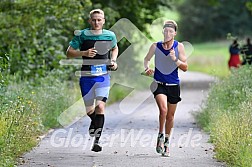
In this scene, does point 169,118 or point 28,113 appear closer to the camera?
point 169,118

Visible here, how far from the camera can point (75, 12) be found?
20641 mm

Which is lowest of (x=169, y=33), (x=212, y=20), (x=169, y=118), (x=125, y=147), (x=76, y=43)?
(x=212, y=20)

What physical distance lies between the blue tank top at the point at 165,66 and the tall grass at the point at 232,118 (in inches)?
42.7

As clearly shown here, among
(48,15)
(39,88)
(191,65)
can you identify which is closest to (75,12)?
(48,15)

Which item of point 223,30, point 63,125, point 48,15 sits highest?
point 48,15

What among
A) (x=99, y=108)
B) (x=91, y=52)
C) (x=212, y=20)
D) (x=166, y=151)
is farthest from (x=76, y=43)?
(x=212, y=20)

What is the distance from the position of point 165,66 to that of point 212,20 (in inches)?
2959

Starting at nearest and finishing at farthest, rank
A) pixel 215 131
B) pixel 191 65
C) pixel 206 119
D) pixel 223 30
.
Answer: pixel 215 131
pixel 206 119
pixel 191 65
pixel 223 30

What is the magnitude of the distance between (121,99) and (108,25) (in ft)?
7.79

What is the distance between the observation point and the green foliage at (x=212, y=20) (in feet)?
266

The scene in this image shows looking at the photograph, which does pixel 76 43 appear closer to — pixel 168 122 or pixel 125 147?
pixel 168 122

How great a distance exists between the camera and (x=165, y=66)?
459 inches

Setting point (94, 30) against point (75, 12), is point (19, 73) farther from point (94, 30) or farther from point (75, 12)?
point (94, 30)

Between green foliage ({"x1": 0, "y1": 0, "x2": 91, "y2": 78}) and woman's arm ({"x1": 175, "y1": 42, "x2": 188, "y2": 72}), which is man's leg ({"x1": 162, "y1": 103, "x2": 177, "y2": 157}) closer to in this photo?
woman's arm ({"x1": 175, "y1": 42, "x2": 188, "y2": 72})
